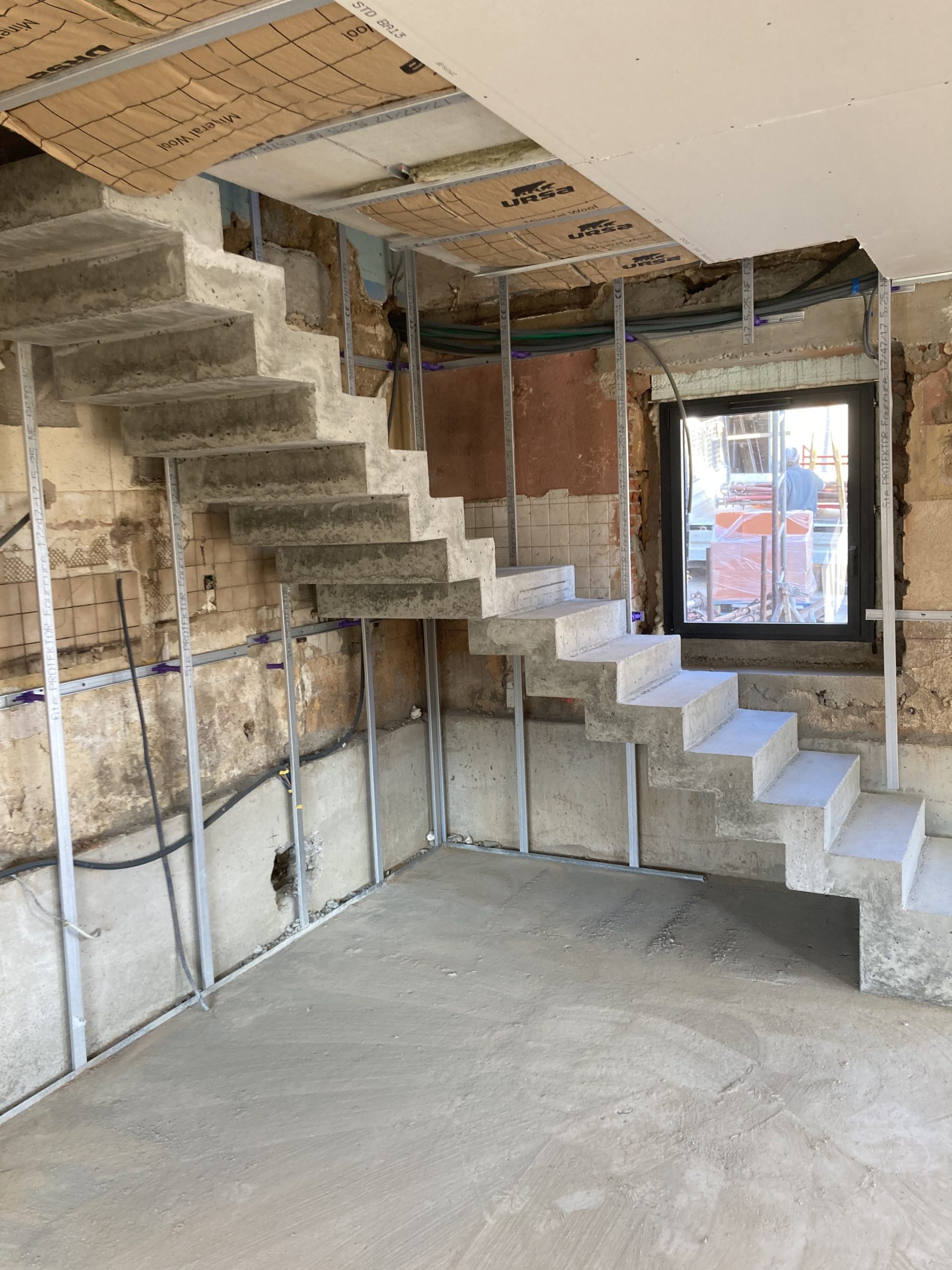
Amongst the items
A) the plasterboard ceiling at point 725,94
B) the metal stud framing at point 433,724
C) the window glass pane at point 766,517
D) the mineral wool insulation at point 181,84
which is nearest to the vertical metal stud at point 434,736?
the metal stud framing at point 433,724

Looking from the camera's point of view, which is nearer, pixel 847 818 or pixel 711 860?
pixel 847 818

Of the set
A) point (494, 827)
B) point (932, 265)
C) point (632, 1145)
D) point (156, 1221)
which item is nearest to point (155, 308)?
point (156, 1221)

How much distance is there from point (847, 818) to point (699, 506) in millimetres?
1822

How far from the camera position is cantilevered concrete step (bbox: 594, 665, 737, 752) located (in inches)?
150

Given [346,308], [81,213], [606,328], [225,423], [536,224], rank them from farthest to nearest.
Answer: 1. [606,328]
2. [346,308]
3. [536,224]
4. [225,423]
5. [81,213]

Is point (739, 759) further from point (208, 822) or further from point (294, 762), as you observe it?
point (208, 822)

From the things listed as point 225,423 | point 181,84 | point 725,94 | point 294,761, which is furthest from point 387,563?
point 725,94

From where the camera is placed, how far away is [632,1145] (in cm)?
284

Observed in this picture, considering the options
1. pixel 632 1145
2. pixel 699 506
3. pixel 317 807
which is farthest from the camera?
pixel 699 506

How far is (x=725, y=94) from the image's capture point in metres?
2.30

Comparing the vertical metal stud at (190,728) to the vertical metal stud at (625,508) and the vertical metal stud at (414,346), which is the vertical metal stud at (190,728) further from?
the vertical metal stud at (625,508)

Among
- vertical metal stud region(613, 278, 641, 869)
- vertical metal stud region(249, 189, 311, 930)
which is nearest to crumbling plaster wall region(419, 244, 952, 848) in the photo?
vertical metal stud region(613, 278, 641, 869)

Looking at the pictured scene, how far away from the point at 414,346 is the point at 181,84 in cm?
267

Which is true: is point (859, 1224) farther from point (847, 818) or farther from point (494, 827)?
point (494, 827)
